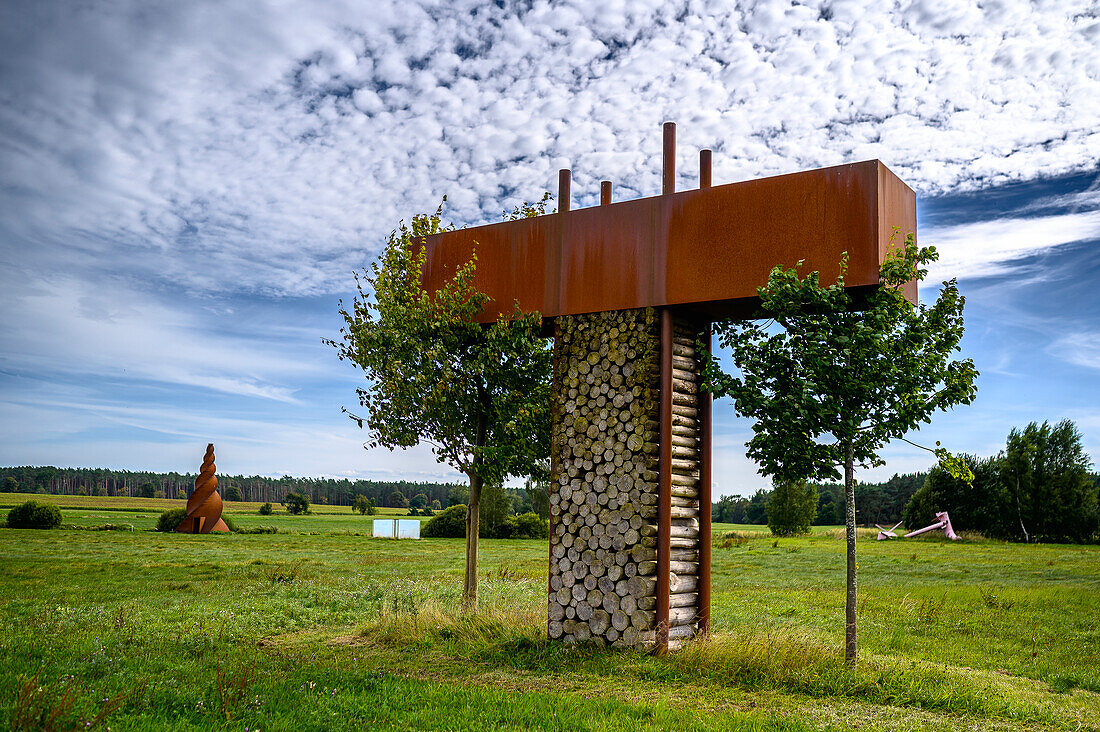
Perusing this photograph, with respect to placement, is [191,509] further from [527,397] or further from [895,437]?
[895,437]

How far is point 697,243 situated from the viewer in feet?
29.9

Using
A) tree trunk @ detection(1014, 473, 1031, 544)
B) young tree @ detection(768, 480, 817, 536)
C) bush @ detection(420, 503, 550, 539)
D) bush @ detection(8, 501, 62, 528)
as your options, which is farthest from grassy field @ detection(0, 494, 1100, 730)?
tree trunk @ detection(1014, 473, 1031, 544)

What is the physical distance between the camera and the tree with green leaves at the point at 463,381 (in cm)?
1061

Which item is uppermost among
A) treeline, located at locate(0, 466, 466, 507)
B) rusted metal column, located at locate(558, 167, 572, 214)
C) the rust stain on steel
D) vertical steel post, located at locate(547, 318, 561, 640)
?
rusted metal column, located at locate(558, 167, 572, 214)

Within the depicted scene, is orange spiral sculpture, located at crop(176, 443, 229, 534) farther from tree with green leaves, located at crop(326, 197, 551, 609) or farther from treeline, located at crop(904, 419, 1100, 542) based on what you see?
treeline, located at crop(904, 419, 1100, 542)

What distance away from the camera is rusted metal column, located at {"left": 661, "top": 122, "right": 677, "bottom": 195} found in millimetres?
9617

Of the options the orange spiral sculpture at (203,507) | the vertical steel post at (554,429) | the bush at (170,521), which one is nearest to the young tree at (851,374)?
the vertical steel post at (554,429)

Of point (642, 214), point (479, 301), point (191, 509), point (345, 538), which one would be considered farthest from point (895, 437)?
point (191, 509)

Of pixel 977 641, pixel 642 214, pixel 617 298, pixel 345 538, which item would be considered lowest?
pixel 345 538

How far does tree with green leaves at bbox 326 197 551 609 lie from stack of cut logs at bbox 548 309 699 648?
97 centimetres

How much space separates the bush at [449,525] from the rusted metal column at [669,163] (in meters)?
34.0

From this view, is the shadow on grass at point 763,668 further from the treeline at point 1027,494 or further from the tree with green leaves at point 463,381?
the treeline at point 1027,494

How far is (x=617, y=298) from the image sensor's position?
9594 mm

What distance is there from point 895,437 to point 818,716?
3100 millimetres
